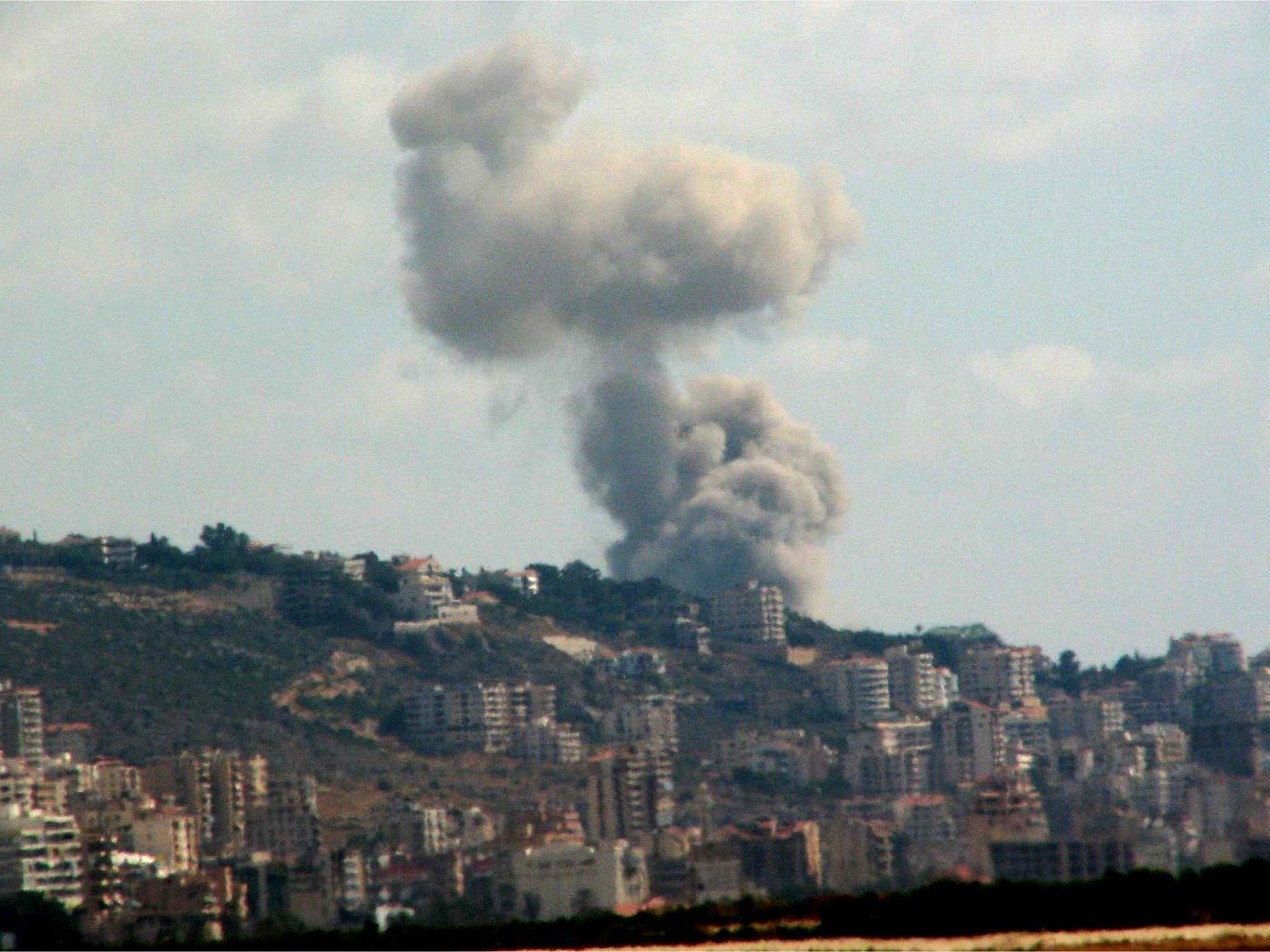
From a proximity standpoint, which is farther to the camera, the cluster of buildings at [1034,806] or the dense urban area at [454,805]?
the dense urban area at [454,805]

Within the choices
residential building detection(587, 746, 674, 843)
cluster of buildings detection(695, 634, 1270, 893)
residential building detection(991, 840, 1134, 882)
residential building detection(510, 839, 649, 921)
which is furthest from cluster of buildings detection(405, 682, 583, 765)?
residential building detection(991, 840, 1134, 882)

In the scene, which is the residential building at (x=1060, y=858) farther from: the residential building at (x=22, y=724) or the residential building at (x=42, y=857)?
the residential building at (x=22, y=724)

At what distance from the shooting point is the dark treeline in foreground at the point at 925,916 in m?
52.4

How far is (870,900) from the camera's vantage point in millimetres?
56156

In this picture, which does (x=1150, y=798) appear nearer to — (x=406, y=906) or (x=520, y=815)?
(x=520, y=815)

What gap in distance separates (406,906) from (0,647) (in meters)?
88.2

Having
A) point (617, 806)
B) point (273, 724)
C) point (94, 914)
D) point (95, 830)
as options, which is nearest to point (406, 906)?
point (94, 914)

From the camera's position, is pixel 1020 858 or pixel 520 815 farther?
pixel 520 815

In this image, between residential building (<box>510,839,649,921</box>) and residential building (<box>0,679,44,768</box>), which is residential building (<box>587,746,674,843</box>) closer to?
residential building (<box>510,839,649,921</box>)

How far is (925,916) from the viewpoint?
53500mm

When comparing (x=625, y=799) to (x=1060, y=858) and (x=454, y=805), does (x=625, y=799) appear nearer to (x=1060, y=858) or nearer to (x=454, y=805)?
(x=454, y=805)

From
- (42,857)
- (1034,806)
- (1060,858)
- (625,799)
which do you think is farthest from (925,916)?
(625,799)

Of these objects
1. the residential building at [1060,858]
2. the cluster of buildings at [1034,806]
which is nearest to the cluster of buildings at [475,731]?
the cluster of buildings at [1034,806]

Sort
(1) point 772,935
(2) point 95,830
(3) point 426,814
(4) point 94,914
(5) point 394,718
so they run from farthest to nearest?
(5) point 394,718 < (3) point 426,814 < (2) point 95,830 < (4) point 94,914 < (1) point 772,935
